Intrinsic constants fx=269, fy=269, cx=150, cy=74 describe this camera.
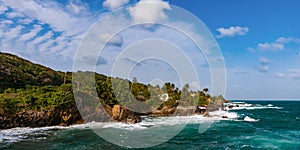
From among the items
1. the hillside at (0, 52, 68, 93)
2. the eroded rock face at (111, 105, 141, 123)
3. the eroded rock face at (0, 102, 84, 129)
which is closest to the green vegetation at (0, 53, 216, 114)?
the hillside at (0, 52, 68, 93)

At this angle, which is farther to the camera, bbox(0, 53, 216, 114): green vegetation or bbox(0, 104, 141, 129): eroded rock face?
bbox(0, 53, 216, 114): green vegetation

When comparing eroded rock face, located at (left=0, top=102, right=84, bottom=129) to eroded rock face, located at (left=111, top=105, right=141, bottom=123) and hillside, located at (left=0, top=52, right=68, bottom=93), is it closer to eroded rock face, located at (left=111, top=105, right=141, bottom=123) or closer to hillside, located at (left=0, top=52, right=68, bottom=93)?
eroded rock face, located at (left=111, top=105, right=141, bottom=123)

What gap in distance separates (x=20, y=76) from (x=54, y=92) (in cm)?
2267

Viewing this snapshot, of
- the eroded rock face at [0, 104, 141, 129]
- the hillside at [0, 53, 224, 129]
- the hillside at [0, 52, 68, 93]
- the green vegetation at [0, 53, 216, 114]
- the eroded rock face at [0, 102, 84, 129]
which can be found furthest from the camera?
the hillside at [0, 52, 68, 93]

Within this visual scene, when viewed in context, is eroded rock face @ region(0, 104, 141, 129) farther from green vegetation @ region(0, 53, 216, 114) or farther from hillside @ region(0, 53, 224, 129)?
green vegetation @ region(0, 53, 216, 114)

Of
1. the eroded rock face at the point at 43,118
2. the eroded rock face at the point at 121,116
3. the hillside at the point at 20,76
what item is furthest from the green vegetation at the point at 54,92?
the eroded rock face at the point at 121,116

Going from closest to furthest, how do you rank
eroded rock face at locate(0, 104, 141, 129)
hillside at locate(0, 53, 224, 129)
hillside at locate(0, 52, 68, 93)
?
eroded rock face at locate(0, 104, 141, 129) → hillside at locate(0, 53, 224, 129) → hillside at locate(0, 52, 68, 93)

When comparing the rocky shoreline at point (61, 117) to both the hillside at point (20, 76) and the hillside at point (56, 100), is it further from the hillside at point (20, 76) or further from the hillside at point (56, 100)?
the hillside at point (20, 76)

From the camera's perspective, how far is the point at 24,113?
3938 cm

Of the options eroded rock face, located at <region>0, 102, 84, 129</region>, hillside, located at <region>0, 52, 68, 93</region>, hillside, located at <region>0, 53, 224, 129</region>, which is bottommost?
eroded rock face, located at <region>0, 102, 84, 129</region>

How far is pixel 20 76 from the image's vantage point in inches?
2468

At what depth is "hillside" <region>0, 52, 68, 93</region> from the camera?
57000mm

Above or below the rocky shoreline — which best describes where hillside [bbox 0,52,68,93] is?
above

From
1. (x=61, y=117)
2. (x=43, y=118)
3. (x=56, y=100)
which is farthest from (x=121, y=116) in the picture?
(x=43, y=118)
